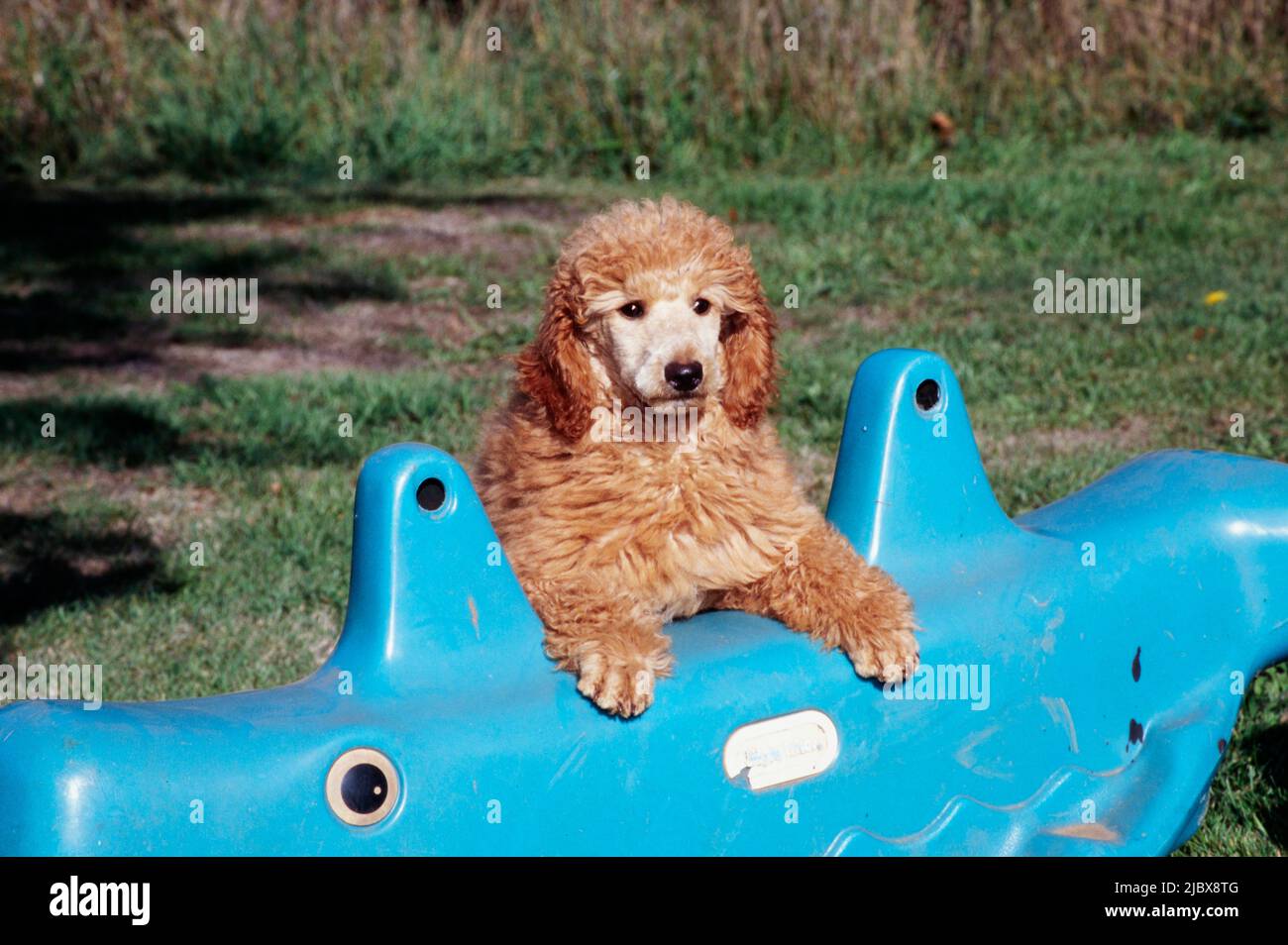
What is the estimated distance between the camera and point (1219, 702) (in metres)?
3.46

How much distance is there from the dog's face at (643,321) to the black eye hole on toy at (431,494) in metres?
0.53

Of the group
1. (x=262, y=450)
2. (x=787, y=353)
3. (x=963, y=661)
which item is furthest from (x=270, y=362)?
(x=963, y=661)

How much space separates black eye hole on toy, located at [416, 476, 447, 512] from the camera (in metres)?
2.78

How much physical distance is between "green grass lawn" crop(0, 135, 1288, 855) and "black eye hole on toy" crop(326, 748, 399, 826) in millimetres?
1662

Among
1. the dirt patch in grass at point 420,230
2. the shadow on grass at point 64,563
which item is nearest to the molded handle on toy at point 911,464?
the shadow on grass at point 64,563

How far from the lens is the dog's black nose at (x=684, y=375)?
10.3 ft

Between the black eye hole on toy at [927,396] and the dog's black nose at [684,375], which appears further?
the black eye hole on toy at [927,396]

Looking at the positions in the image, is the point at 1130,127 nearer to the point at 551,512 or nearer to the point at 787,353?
the point at 787,353

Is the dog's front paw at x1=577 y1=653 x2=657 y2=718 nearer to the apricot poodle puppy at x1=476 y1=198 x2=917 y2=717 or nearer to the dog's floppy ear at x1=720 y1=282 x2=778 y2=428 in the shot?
the apricot poodle puppy at x1=476 y1=198 x2=917 y2=717

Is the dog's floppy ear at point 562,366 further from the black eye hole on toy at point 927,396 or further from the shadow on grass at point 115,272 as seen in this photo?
the shadow on grass at point 115,272

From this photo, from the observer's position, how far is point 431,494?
280 cm

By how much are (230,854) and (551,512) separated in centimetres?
107

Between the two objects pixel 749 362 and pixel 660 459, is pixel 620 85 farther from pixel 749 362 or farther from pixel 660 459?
pixel 660 459

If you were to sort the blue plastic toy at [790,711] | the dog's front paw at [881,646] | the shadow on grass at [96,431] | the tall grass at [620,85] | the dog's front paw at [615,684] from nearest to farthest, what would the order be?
1. the blue plastic toy at [790,711]
2. the dog's front paw at [615,684]
3. the dog's front paw at [881,646]
4. the shadow on grass at [96,431]
5. the tall grass at [620,85]
